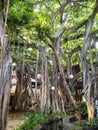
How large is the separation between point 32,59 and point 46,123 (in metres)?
3.25

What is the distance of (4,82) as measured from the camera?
3.32 metres

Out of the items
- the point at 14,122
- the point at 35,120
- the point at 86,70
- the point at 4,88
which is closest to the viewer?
the point at 4,88

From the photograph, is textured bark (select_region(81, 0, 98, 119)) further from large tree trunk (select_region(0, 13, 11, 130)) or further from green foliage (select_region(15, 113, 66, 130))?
large tree trunk (select_region(0, 13, 11, 130))

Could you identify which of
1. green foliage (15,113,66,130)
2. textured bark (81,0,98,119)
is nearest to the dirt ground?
green foliage (15,113,66,130)

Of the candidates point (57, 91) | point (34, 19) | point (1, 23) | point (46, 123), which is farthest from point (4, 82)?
point (57, 91)

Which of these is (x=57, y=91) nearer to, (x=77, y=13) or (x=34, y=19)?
(x=34, y=19)

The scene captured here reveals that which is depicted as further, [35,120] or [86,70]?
[86,70]

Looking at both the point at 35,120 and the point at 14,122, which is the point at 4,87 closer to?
the point at 35,120

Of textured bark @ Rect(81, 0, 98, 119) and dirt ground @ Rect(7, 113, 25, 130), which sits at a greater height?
textured bark @ Rect(81, 0, 98, 119)

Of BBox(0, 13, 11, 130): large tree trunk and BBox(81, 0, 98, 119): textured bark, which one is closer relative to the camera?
BBox(0, 13, 11, 130): large tree trunk

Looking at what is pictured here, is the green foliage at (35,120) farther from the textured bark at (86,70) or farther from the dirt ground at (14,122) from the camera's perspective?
the textured bark at (86,70)

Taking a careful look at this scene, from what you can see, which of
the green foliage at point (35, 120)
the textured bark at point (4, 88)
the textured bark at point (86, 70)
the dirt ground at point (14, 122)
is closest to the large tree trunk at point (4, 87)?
the textured bark at point (4, 88)

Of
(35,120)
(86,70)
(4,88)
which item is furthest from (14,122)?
(4,88)

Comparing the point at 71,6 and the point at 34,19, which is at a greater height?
the point at 71,6
